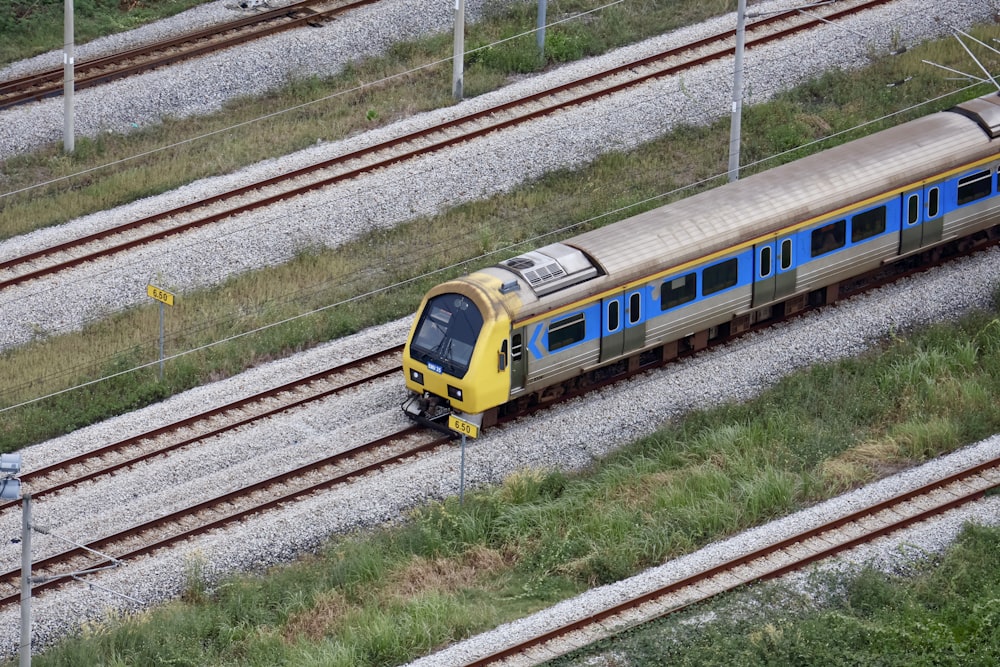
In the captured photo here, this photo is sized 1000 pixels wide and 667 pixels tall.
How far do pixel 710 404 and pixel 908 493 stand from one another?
4573 millimetres

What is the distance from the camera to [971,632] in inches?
782

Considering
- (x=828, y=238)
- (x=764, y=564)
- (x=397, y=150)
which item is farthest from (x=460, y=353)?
(x=397, y=150)

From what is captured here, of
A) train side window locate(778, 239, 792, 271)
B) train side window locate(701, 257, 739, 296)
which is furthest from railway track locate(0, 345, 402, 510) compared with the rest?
train side window locate(778, 239, 792, 271)

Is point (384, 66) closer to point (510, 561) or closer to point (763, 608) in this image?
point (510, 561)

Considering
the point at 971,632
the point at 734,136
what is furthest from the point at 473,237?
the point at 971,632

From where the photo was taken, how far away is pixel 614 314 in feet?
87.5

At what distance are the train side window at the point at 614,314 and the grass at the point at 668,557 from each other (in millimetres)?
Answer: 1967

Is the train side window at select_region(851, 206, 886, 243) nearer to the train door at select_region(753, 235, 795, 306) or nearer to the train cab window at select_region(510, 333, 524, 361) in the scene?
the train door at select_region(753, 235, 795, 306)

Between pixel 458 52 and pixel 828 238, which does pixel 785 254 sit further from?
pixel 458 52

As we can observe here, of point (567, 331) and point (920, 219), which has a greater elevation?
point (920, 219)

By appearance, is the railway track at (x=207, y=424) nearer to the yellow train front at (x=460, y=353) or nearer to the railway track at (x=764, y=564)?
the yellow train front at (x=460, y=353)

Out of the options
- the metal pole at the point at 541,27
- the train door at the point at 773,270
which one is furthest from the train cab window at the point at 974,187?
the metal pole at the point at 541,27

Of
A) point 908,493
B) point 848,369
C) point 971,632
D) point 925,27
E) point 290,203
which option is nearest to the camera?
point 971,632

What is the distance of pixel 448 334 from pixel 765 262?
19.3 feet
